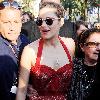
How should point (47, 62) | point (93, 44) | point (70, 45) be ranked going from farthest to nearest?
point (93, 44) → point (70, 45) → point (47, 62)

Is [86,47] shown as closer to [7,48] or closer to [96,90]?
[7,48]

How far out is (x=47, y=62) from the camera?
3.38 metres

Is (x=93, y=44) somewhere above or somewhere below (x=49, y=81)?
above

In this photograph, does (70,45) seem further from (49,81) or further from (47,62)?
(49,81)

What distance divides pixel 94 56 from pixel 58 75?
544mm

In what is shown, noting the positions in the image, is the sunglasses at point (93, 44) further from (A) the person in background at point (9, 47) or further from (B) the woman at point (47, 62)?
(A) the person in background at point (9, 47)

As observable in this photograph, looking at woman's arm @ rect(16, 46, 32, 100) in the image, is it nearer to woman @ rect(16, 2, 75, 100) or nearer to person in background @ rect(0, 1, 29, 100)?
woman @ rect(16, 2, 75, 100)

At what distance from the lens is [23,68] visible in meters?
3.29

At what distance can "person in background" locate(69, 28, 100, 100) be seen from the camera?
3.21m

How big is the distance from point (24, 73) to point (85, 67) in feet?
1.91

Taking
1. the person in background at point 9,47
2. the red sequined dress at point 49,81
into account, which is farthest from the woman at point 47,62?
the person in background at point 9,47

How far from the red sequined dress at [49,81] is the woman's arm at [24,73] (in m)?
0.05

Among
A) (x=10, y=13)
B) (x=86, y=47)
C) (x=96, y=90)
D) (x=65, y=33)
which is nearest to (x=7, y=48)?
(x=10, y=13)

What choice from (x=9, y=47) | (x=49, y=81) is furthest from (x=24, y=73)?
(x=9, y=47)
